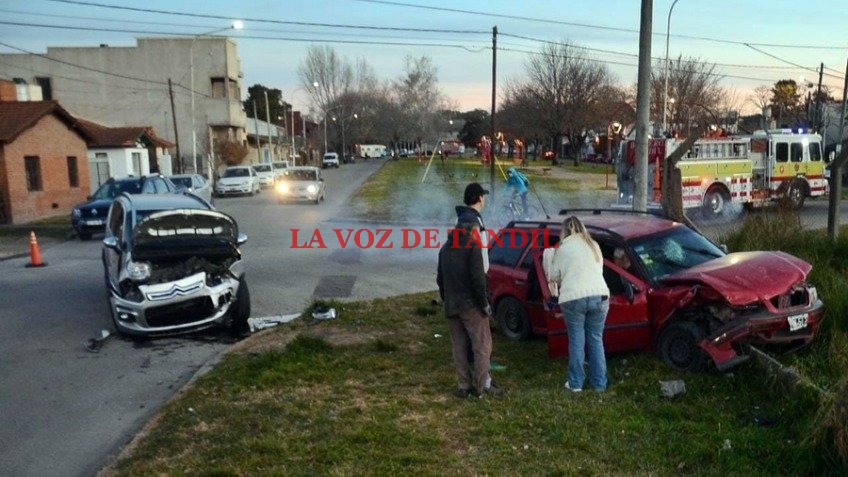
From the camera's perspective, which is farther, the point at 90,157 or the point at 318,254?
the point at 90,157

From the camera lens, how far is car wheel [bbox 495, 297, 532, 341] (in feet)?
27.4

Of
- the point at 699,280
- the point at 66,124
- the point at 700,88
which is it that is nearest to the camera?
the point at 699,280

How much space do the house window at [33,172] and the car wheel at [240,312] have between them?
20.3m

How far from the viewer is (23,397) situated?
7.12 metres

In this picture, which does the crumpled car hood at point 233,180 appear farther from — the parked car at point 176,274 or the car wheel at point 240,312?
the car wheel at point 240,312

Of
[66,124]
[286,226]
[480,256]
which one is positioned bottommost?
[286,226]

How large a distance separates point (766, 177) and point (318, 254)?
1496 cm

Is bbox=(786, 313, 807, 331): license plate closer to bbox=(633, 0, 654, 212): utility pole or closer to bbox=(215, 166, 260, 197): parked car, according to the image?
bbox=(633, 0, 654, 212): utility pole

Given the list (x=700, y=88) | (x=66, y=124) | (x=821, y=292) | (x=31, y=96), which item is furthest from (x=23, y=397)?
(x=700, y=88)

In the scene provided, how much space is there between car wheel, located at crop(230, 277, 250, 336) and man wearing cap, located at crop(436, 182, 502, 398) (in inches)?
166

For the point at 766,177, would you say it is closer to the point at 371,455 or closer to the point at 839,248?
the point at 839,248

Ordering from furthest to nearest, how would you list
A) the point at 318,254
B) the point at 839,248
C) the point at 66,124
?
the point at 66,124, the point at 318,254, the point at 839,248

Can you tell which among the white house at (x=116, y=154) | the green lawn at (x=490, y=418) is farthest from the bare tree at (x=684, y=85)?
the green lawn at (x=490, y=418)

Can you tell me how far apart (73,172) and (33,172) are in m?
2.97
